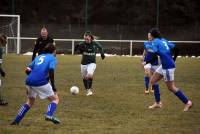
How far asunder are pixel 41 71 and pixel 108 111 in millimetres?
2676

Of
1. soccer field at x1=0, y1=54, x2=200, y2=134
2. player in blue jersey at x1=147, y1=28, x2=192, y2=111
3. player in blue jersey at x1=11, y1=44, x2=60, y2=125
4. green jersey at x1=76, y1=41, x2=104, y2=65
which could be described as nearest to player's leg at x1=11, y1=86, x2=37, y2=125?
player in blue jersey at x1=11, y1=44, x2=60, y2=125

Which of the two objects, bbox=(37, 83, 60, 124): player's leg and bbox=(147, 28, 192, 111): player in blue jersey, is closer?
bbox=(37, 83, 60, 124): player's leg

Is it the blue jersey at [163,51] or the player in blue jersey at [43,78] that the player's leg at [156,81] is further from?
the player in blue jersey at [43,78]

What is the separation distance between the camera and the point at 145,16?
43.6 metres

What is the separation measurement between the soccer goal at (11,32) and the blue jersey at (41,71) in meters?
26.5

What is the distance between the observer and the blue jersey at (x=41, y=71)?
1043 centimetres

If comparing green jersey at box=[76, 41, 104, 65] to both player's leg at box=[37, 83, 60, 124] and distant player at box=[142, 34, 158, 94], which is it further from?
player's leg at box=[37, 83, 60, 124]

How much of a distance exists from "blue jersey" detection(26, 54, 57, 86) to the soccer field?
82cm

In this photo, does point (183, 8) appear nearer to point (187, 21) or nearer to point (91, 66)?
point (187, 21)

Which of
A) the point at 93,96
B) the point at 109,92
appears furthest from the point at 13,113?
the point at 109,92

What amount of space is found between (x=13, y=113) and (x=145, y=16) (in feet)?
106

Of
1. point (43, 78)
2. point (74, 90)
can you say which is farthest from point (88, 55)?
point (43, 78)

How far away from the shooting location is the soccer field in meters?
10.4

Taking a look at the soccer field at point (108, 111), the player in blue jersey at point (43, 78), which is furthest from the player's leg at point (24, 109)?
the soccer field at point (108, 111)
